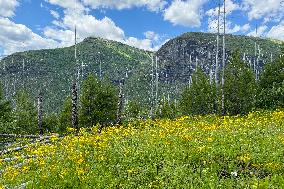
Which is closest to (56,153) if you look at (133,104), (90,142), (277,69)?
(90,142)

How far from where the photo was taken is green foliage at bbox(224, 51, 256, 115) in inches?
1328

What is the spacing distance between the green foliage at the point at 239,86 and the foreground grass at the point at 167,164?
2099 centimetres

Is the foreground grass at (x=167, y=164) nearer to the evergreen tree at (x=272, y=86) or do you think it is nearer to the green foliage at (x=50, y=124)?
the evergreen tree at (x=272, y=86)

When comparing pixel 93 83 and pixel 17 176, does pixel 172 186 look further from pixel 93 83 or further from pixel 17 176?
pixel 93 83

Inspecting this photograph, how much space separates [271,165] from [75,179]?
5244 mm

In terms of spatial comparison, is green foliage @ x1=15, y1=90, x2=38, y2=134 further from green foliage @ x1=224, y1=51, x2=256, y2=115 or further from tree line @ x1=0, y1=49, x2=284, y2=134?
green foliage @ x1=224, y1=51, x2=256, y2=115

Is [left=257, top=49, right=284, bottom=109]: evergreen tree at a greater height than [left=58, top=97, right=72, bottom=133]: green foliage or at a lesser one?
greater

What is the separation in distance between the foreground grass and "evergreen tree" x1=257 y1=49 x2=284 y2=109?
61.0ft

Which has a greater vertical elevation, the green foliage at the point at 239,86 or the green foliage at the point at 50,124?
the green foliage at the point at 239,86

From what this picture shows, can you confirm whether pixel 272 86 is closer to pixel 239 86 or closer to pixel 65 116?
pixel 239 86

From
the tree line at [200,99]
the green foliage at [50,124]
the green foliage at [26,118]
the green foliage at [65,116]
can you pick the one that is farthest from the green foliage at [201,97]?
the green foliage at [26,118]

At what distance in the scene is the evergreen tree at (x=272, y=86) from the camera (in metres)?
30.7

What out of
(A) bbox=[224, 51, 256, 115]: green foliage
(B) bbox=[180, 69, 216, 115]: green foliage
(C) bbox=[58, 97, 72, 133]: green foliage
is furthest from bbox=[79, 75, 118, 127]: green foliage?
(A) bbox=[224, 51, 256, 115]: green foliage

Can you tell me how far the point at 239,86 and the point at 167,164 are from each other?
1028 inches
